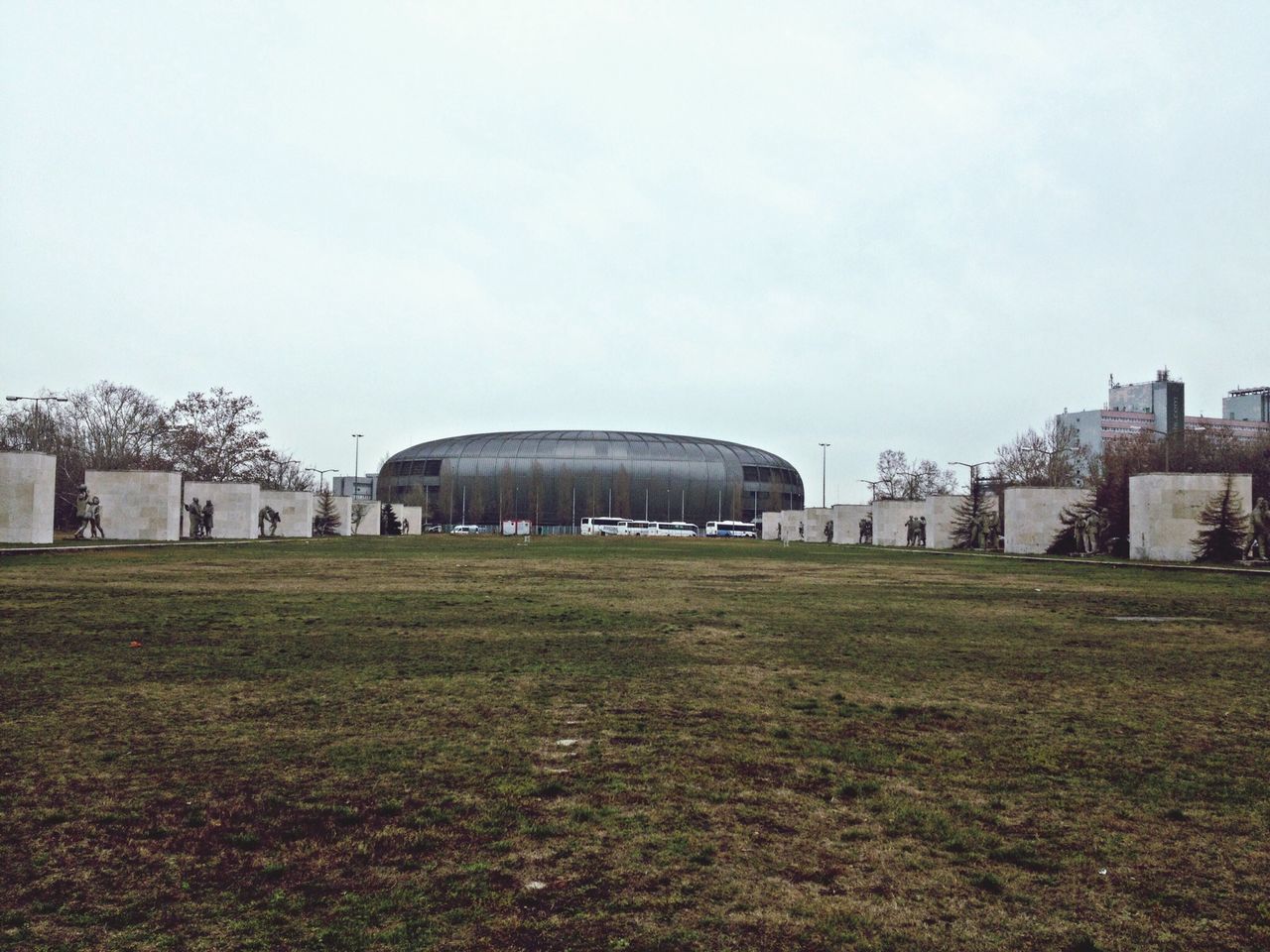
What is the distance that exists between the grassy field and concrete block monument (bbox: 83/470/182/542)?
37.7 meters

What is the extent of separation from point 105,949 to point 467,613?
9.43m

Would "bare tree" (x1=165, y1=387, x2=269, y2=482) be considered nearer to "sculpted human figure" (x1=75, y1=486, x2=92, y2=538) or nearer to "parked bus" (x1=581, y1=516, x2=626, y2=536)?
"sculpted human figure" (x1=75, y1=486, x2=92, y2=538)

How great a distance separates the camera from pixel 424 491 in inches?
5522

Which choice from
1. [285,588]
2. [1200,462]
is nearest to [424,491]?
[1200,462]

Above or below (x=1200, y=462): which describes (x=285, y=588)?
below

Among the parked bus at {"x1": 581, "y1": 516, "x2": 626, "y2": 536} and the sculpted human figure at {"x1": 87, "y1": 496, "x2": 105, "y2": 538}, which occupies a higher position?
the sculpted human figure at {"x1": 87, "y1": 496, "x2": 105, "y2": 538}

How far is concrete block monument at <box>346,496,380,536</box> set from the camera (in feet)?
A: 267

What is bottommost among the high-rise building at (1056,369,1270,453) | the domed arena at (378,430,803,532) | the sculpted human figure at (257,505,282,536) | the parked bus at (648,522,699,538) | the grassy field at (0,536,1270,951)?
the parked bus at (648,522,699,538)

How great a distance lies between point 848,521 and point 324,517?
39401mm

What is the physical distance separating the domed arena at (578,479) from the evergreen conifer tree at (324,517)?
60.4 m

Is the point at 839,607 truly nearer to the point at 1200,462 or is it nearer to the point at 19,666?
the point at 19,666

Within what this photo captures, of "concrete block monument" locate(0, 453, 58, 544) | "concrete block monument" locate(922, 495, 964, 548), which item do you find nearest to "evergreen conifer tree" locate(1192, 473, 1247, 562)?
"concrete block monument" locate(922, 495, 964, 548)

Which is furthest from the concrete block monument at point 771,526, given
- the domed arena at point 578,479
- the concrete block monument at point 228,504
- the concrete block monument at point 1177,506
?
the concrete block monument at point 1177,506

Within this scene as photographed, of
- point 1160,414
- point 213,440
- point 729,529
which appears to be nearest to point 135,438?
point 213,440
